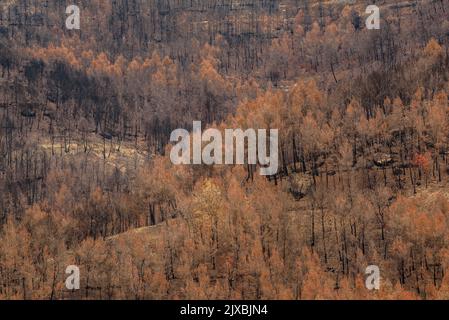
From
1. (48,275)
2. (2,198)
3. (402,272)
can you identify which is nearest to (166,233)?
(48,275)

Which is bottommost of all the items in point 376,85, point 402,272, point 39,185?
point 402,272

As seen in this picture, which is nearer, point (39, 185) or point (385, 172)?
point (385, 172)

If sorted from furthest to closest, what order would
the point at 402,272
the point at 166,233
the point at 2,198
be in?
1. the point at 2,198
2. the point at 166,233
3. the point at 402,272

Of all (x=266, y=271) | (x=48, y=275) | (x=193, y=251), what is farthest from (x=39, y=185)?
(x=266, y=271)

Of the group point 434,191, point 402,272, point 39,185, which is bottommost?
point 402,272
